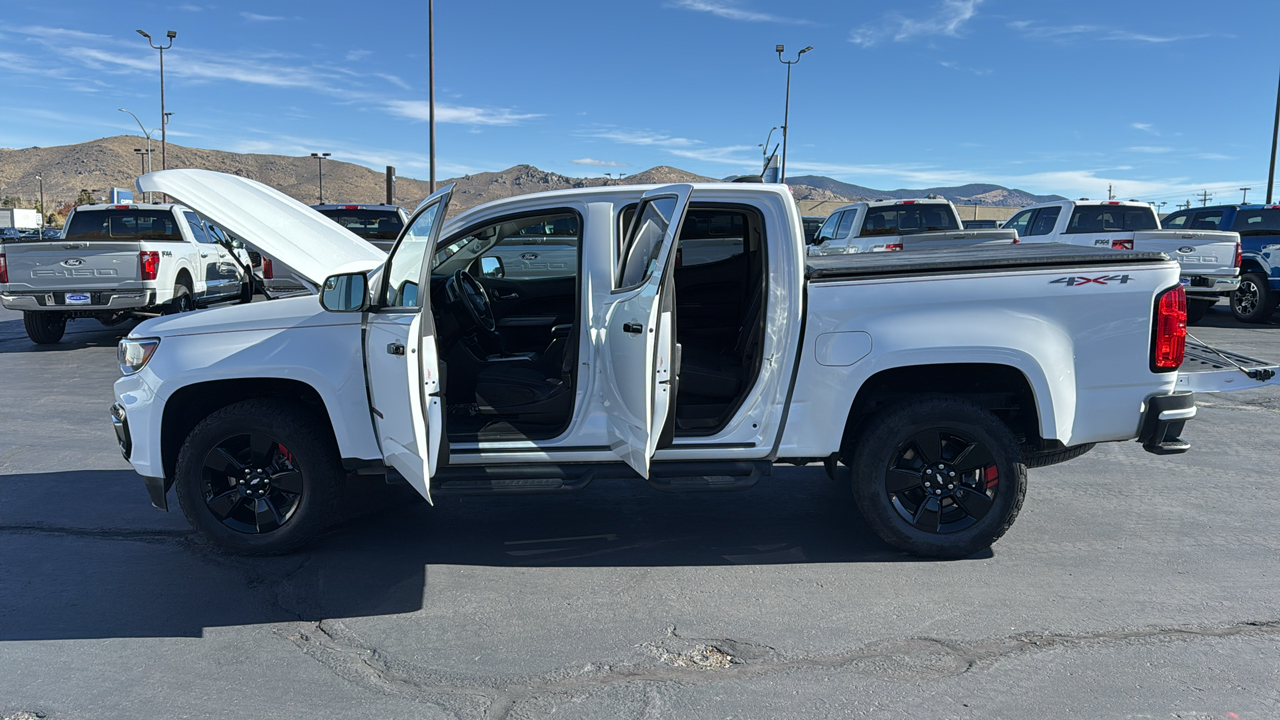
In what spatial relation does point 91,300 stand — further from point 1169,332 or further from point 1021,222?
point 1021,222

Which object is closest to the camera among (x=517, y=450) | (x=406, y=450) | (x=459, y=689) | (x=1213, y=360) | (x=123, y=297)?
(x=459, y=689)

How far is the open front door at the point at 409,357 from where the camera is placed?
12.8ft

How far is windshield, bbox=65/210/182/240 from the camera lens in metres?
13.7

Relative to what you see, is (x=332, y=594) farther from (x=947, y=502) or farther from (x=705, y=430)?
(x=947, y=502)

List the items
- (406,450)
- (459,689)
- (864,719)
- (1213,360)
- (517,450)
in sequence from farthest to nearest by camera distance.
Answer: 1. (1213,360)
2. (517,450)
3. (406,450)
4. (459,689)
5. (864,719)

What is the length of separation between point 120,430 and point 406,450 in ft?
5.47

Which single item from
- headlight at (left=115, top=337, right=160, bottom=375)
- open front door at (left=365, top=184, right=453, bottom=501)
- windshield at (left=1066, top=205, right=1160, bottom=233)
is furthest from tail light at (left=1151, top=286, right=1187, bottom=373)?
windshield at (left=1066, top=205, right=1160, bottom=233)

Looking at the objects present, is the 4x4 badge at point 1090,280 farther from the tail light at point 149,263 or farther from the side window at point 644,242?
the tail light at point 149,263

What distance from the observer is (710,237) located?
16.8 ft

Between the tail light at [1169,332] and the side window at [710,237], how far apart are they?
6.87 feet

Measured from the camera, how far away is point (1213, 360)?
4840 millimetres

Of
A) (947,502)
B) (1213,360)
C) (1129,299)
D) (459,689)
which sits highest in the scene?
(1129,299)

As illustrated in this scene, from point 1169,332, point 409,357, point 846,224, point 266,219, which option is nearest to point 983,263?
point 1169,332

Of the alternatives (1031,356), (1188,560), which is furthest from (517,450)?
(1188,560)
